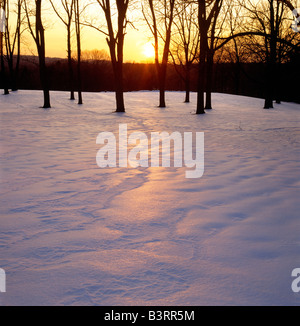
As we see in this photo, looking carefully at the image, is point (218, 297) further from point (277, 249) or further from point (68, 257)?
point (68, 257)

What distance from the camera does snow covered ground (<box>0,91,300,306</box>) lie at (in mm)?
2285

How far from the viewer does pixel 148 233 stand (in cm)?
319

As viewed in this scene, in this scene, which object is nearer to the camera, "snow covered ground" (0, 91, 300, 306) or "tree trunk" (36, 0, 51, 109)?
"snow covered ground" (0, 91, 300, 306)

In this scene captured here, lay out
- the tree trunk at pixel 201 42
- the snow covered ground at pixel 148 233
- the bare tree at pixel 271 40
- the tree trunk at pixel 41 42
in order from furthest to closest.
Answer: the tree trunk at pixel 41 42 < the tree trunk at pixel 201 42 < the bare tree at pixel 271 40 < the snow covered ground at pixel 148 233

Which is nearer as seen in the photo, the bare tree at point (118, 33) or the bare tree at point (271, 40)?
the bare tree at point (271, 40)

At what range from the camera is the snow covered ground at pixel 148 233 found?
7.50 ft

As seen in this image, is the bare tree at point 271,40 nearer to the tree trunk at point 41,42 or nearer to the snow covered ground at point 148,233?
the snow covered ground at point 148,233

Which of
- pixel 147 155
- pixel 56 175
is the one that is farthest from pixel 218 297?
pixel 147 155

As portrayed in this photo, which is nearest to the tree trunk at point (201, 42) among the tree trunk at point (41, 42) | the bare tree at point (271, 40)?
the bare tree at point (271, 40)

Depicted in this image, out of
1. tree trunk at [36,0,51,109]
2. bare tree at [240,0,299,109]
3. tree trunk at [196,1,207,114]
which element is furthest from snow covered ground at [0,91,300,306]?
tree trunk at [36,0,51,109]

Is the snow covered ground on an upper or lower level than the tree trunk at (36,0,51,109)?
lower

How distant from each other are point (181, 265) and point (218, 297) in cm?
48

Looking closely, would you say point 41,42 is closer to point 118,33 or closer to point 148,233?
point 118,33

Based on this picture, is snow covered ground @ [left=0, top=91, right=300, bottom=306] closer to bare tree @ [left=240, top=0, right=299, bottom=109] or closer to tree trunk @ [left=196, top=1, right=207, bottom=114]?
bare tree @ [left=240, top=0, right=299, bottom=109]
